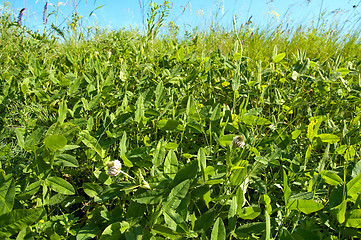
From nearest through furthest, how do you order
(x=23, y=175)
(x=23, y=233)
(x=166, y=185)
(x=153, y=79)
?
(x=23, y=233)
(x=166, y=185)
(x=23, y=175)
(x=153, y=79)

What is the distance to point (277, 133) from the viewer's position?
1.42 metres

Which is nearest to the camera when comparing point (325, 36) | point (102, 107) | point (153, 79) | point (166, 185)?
point (166, 185)

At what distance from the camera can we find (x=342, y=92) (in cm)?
199

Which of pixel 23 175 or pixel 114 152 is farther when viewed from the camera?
pixel 114 152

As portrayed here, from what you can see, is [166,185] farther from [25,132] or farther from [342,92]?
[342,92]

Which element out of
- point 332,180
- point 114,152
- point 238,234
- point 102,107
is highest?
point 102,107

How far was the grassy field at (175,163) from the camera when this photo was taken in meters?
1.00

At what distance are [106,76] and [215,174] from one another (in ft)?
3.97

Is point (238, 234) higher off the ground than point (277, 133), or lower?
lower

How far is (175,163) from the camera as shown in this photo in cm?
115

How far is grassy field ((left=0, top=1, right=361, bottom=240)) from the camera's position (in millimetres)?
1004

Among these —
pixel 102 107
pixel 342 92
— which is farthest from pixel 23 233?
pixel 342 92

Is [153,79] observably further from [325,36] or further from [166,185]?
[325,36]

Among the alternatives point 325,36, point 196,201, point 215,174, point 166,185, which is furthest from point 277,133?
point 325,36
